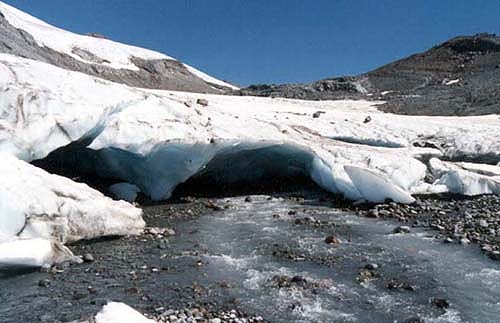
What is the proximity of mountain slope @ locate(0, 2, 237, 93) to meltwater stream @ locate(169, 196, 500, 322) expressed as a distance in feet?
68.3

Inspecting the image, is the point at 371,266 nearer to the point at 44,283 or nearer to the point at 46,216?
the point at 44,283

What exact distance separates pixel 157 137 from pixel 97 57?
2580 centimetres

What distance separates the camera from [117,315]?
5.25 metres

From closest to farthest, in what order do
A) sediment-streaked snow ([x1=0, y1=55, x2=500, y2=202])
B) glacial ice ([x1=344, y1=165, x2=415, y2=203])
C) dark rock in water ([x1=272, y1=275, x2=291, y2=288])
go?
dark rock in water ([x1=272, y1=275, x2=291, y2=288]) < sediment-streaked snow ([x1=0, y1=55, x2=500, y2=202]) < glacial ice ([x1=344, y1=165, x2=415, y2=203])

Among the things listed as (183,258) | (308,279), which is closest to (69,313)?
(183,258)

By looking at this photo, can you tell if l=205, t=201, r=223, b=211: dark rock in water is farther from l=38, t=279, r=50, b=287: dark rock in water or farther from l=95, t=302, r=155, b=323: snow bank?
l=95, t=302, r=155, b=323: snow bank

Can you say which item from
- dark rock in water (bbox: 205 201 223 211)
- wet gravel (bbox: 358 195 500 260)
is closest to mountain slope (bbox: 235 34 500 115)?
wet gravel (bbox: 358 195 500 260)

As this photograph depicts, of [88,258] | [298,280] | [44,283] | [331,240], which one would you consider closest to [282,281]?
[298,280]

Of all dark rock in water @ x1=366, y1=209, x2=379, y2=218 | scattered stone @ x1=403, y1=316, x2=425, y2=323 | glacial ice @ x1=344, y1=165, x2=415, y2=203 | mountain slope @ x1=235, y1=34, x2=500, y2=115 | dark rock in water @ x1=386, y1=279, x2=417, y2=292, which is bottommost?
scattered stone @ x1=403, y1=316, x2=425, y2=323

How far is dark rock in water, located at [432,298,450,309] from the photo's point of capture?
6643mm

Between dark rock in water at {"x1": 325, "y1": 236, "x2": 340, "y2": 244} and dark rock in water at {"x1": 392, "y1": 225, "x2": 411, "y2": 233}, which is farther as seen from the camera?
dark rock in water at {"x1": 392, "y1": 225, "x2": 411, "y2": 233}

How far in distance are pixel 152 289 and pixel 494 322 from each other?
13.8 feet

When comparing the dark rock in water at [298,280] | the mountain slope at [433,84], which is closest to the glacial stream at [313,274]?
the dark rock in water at [298,280]

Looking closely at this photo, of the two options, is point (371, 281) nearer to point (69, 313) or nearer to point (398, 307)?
point (398, 307)
